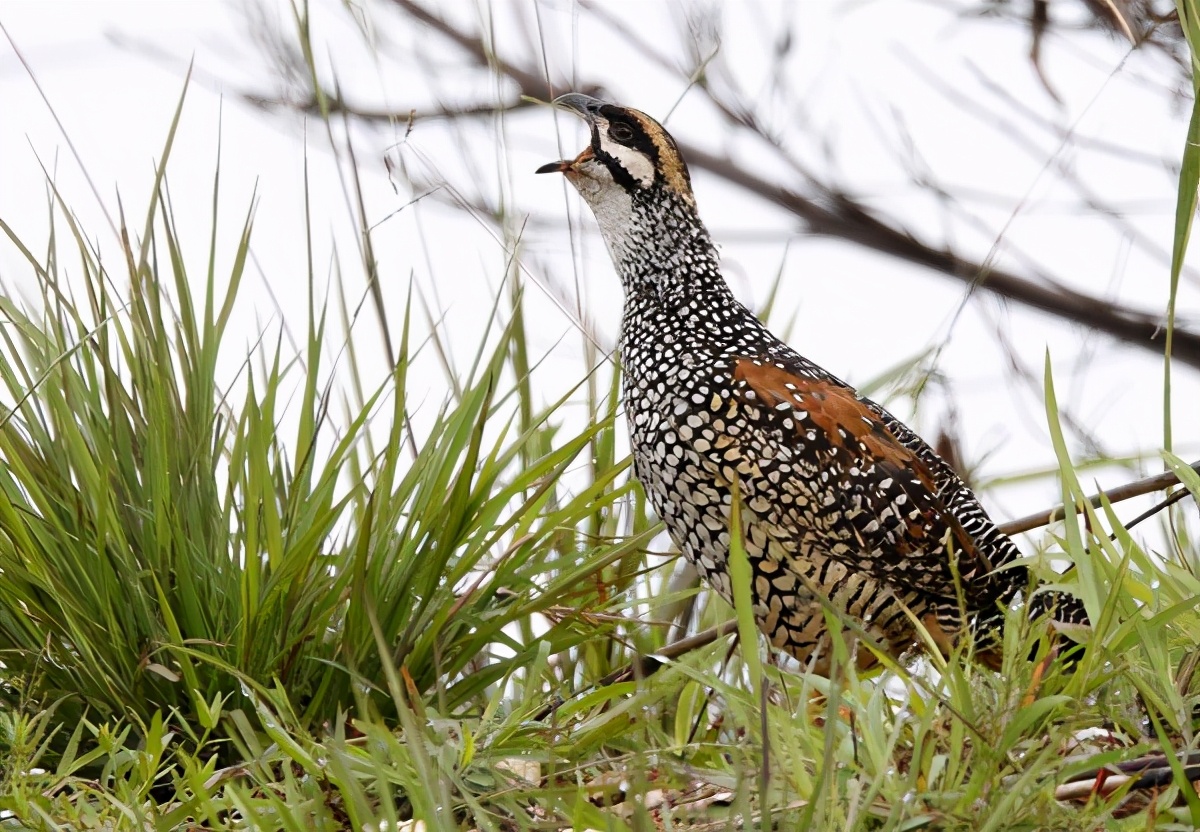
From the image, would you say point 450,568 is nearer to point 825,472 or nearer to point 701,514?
point 701,514

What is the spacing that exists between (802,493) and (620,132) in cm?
118

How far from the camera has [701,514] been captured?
3.16m

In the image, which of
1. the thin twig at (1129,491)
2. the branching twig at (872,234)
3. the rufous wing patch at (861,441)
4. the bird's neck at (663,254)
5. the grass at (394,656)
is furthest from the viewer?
the branching twig at (872,234)

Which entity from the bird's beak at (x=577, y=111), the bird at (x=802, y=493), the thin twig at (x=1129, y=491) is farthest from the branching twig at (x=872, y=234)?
the thin twig at (x=1129, y=491)

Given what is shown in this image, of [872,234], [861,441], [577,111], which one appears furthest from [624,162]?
[872,234]

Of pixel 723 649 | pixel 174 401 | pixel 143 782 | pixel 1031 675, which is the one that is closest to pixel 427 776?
pixel 143 782

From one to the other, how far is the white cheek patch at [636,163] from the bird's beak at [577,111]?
74 mm

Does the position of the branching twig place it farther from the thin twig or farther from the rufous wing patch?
the thin twig

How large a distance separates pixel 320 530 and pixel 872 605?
1.34m

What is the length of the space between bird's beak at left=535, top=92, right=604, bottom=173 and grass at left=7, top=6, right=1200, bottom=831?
56cm

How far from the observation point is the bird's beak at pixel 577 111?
12.2ft

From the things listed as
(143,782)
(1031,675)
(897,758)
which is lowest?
(143,782)

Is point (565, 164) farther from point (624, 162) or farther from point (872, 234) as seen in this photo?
point (872, 234)

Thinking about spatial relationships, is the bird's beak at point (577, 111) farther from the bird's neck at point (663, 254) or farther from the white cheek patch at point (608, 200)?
the bird's neck at point (663, 254)
